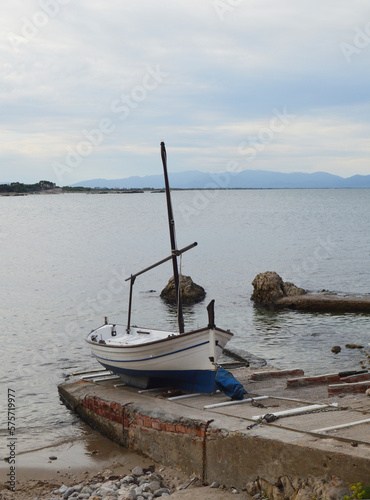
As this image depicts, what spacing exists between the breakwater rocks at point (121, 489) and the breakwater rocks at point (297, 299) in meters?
18.0

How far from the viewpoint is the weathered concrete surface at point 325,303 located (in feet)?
89.1

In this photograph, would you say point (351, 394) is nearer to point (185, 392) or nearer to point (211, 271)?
point (185, 392)

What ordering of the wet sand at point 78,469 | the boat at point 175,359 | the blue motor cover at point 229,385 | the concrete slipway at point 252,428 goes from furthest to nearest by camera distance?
the boat at point 175,359, the blue motor cover at point 229,385, the wet sand at point 78,469, the concrete slipway at point 252,428

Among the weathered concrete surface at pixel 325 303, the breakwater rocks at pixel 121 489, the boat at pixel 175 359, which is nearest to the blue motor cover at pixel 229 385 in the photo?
the boat at pixel 175 359

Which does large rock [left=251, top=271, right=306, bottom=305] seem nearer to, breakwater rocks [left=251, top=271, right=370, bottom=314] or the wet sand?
breakwater rocks [left=251, top=271, right=370, bottom=314]

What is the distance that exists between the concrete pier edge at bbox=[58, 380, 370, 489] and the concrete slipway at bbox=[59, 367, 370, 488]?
1 cm

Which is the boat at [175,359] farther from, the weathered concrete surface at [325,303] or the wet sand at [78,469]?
the weathered concrete surface at [325,303]

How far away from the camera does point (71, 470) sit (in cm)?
1183

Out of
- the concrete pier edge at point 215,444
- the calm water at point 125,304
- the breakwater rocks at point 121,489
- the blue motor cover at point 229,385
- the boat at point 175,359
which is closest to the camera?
the concrete pier edge at point 215,444

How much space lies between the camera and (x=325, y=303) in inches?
1089

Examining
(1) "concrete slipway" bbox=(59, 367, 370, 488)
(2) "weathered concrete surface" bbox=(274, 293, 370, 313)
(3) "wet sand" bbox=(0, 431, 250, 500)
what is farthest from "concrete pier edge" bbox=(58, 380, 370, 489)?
(2) "weathered concrete surface" bbox=(274, 293, 370, 313)

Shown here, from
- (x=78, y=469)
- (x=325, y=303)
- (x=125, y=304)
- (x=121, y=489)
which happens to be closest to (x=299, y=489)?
(x=121, y=489)

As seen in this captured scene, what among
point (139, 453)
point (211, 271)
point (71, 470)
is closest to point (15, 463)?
point (71, 470)

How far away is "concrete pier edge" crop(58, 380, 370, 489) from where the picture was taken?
8281 mm
